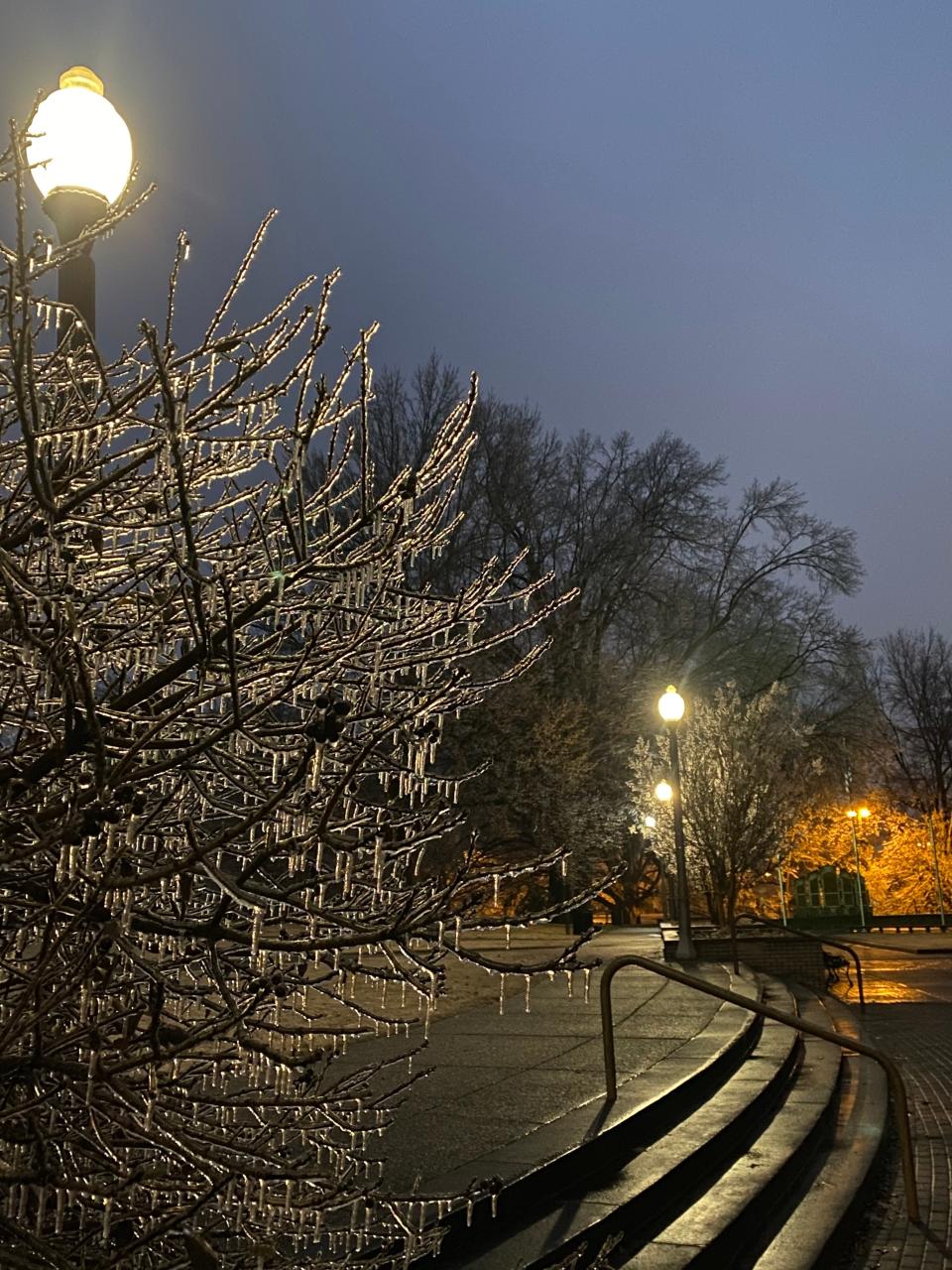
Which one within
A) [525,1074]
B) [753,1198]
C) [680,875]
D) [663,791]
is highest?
[663,791]

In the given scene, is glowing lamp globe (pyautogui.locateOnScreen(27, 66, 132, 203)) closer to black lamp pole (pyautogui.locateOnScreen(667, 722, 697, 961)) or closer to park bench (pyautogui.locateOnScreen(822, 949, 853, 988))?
black lamp pole (pyautogui.locateOnScreen(667, 722, 697, 961))

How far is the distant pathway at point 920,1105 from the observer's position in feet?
19.5

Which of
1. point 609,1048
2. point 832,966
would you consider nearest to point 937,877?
point 832,966

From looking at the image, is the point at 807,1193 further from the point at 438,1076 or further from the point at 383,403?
the point at 383,403

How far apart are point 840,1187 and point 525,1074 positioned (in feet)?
6.70

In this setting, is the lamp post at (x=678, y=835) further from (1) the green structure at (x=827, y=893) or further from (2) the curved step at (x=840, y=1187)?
(1) the green structure at (x=827, y=893)

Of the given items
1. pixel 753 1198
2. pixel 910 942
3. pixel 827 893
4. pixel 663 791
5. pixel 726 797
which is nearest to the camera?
pixel 753 1198

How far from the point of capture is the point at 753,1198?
19.9ft

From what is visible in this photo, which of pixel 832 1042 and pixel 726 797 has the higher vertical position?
pixel 726 797

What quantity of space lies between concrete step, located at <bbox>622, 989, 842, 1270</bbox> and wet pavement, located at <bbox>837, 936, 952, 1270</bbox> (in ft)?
1.58

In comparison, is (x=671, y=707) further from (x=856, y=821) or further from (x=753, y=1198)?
(x=856, y=821)

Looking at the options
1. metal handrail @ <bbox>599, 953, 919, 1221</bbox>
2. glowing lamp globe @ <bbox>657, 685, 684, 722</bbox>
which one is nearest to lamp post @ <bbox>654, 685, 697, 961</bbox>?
glowing lamp globe @ <bbox>657, 685, 684, 722</bbox>

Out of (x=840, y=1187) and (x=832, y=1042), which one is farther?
(x=832, y=1042)

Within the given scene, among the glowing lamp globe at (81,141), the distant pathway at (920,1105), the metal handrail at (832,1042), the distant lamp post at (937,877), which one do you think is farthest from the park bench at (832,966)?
the distant lamp post at (937,877)
